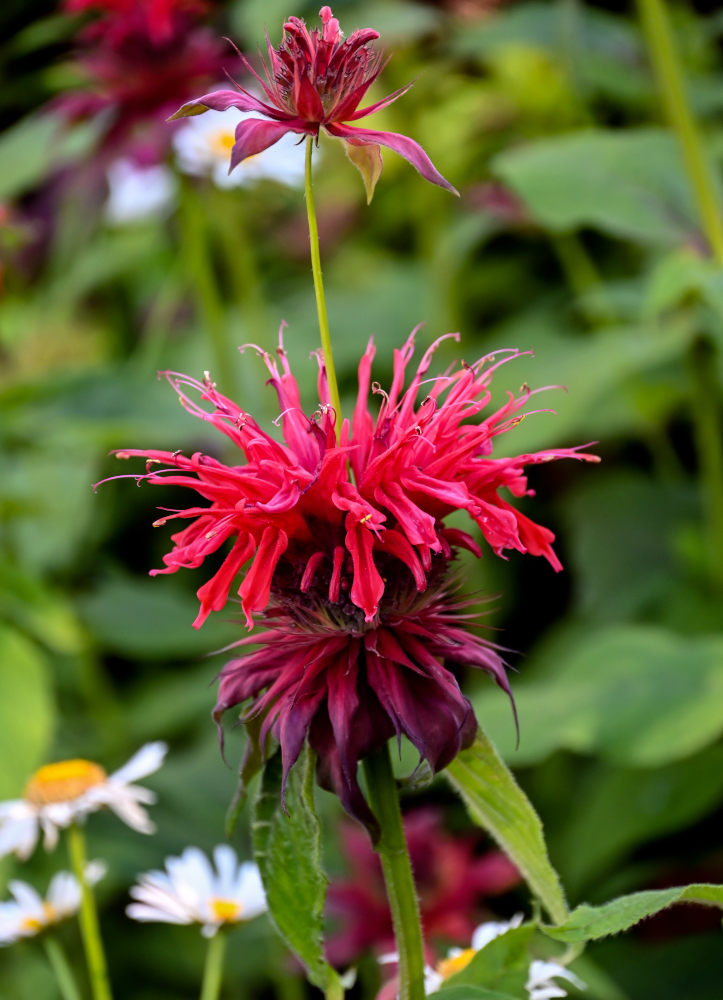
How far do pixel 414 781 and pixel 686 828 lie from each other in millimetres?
826

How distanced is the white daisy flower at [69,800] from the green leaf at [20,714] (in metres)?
0.14

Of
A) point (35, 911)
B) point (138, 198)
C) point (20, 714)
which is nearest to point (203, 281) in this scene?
point (138, 198)

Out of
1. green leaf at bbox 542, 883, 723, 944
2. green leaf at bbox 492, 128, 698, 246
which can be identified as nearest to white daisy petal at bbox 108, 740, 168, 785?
green leaf at bbox 542, 883, 723, 944

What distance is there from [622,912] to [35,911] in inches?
16.8

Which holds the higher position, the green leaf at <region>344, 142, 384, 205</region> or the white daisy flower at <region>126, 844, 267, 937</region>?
the green leaf at <region>344, 142, 384, 205</region>

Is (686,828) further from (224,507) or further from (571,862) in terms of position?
(224,507)

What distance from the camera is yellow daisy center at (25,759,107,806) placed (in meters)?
0.79

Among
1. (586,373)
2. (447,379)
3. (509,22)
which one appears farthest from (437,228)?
(447,379)

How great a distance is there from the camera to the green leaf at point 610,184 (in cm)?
119

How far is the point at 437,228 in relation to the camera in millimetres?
1675

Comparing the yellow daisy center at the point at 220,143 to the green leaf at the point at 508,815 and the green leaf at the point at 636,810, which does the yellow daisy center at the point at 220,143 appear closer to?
the green leaf at the point at 636,810

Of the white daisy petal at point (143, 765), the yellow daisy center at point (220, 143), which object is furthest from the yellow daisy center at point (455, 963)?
the yellow daisy center at point (220, 143)

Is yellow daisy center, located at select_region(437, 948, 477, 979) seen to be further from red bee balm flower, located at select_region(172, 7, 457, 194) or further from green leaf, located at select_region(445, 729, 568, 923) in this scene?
red bee balm flower, located at select_region(172, 7, 457, 194)

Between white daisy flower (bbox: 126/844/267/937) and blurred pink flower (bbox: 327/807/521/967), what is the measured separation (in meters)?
0.37
